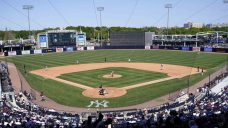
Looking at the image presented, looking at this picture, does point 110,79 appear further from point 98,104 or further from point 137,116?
point 137,116

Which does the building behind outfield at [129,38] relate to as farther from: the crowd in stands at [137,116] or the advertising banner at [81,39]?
the crowd in stands at [137,116]

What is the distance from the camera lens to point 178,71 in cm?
4422

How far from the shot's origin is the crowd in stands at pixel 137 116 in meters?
10.3

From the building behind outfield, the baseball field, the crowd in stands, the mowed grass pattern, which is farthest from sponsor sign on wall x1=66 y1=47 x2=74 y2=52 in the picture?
the crowd in stands

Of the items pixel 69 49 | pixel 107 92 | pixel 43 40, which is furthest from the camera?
pixel 43 40

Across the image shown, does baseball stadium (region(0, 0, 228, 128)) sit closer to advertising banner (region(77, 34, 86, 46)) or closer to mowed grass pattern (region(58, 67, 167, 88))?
mowed grass pattern (region(58, 67, 167, 88))

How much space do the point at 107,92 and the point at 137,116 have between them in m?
11.5

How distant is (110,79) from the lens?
Result: 38281 millimetres

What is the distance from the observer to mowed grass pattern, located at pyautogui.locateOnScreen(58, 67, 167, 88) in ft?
118

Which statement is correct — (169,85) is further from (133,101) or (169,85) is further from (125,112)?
(125,112)

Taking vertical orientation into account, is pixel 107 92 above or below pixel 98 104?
above

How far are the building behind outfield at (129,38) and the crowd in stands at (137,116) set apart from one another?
171ft

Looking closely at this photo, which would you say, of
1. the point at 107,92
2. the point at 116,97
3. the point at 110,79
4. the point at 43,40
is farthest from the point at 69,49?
the point at 116,97

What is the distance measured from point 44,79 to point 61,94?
32.2 feet
